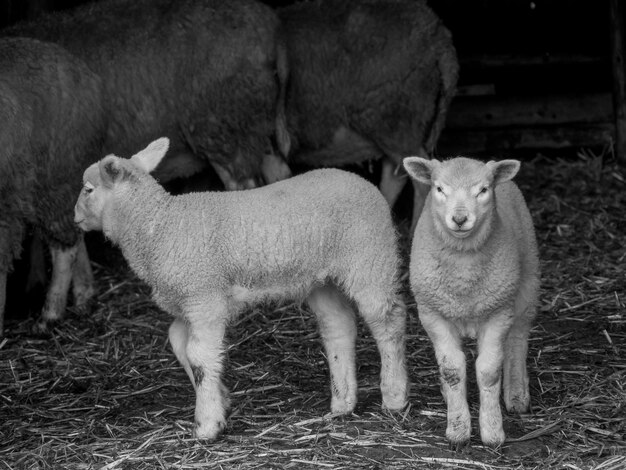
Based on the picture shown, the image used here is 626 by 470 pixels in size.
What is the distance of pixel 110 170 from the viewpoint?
5.59m

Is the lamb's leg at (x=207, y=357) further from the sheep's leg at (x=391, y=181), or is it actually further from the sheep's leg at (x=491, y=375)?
the sheep's leg at (x=391, y=181)

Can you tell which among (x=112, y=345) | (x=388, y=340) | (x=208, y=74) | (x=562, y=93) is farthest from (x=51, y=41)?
(x=562, y=93)

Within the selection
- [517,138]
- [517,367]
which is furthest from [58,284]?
[517,138]

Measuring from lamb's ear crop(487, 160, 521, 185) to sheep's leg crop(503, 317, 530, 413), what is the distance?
2.64 ft

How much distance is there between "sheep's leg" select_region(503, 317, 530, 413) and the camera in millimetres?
5672

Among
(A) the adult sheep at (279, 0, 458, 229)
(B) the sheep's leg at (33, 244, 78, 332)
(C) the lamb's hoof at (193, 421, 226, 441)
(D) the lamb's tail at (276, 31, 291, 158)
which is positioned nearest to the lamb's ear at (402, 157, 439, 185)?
(C) the lamb's hoof at (193, 421, 226, 441)

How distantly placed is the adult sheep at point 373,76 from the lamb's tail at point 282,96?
223 millimetres

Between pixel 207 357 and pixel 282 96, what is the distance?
3.89 metres

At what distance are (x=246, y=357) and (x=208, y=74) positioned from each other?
8.45 ft

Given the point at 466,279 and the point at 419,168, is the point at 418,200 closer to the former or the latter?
the point at 419,168

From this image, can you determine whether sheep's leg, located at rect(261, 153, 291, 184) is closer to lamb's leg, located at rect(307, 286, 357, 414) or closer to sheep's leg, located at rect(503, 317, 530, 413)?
lamb's leg, located at rect(307, 286, 357, 414)

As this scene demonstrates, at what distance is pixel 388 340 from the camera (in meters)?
5.71

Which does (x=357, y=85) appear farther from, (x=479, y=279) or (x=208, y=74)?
(x=479, y=279)

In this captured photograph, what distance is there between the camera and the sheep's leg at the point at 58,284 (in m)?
7.82
